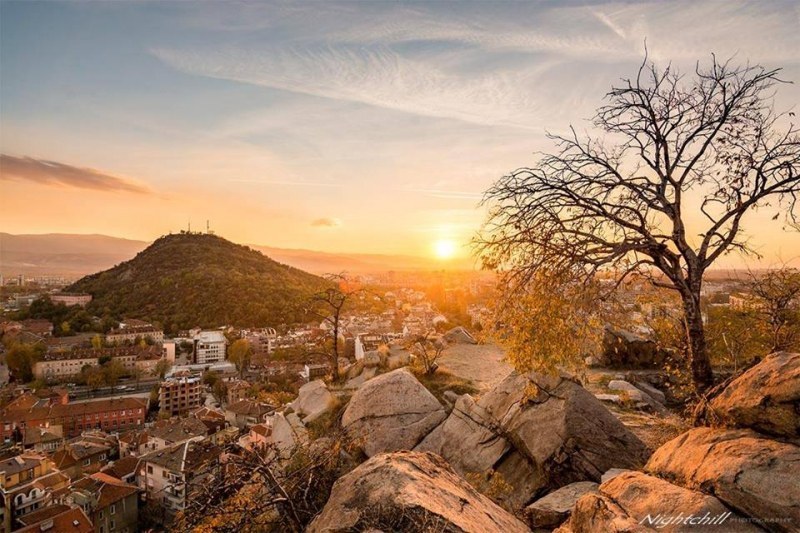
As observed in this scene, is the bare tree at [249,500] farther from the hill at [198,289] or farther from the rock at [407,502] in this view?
the hill at [198,289]

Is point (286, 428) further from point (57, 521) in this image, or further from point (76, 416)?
point (76, 416)

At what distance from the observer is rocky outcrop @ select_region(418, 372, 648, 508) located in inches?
300

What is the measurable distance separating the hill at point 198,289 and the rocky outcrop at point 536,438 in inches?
4310

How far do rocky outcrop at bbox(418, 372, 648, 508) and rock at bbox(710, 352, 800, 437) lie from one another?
2.49m

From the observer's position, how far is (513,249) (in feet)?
27.3

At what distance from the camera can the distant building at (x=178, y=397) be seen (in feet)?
256

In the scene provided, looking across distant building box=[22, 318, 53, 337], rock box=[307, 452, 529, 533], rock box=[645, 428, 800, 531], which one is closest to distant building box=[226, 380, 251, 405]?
distant building box=[22, 318, 53, 337]

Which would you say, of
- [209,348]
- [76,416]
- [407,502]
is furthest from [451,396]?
[209,348]

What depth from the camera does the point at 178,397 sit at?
259 ft

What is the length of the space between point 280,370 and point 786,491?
93.2 metres

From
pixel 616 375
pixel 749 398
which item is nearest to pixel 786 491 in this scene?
pixel 749 398

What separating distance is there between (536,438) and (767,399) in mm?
4011

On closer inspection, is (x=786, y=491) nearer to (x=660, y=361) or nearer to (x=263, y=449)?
(x=263, y=449)

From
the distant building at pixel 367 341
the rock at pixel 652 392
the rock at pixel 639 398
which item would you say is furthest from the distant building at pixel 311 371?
the rock at pixel 639 398
